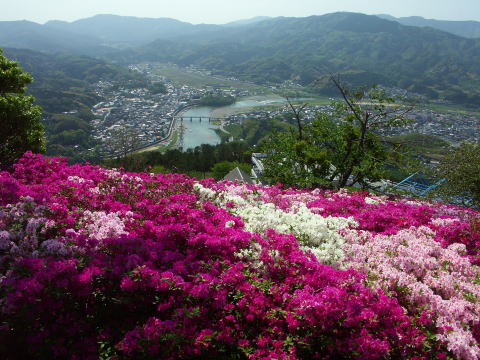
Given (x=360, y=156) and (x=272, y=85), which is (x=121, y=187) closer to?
(x=360, y=156)

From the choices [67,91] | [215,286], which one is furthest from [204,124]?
[215,286]

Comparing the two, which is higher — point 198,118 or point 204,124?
point 198,118

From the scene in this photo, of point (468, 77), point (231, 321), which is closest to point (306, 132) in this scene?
point (231, 321)

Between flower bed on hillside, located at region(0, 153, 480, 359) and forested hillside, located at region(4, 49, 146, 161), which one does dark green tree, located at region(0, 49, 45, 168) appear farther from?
forested hillside, located at region(4, 49, 146, 161)

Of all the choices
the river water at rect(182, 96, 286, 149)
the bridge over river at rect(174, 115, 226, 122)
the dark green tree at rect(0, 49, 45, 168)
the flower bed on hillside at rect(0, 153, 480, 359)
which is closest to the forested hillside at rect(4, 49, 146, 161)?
the river water at rect(182, 96, 286, 149)

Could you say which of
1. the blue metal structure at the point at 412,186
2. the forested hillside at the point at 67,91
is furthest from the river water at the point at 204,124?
the blue metal structure at the point at 412,186

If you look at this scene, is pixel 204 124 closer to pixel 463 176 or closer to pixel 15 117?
pixel 15 117
